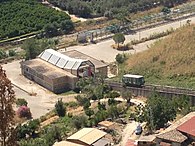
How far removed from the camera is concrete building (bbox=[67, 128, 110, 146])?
85.7 ft

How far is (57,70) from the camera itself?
43000mm

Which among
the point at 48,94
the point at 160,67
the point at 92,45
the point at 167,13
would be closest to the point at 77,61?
the point at 48,94

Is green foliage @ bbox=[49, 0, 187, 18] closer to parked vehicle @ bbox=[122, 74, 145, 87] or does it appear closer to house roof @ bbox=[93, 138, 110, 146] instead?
parked vehicle @ bbox=[122, 74, 145, 87]

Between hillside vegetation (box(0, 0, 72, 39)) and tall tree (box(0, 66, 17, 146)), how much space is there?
46332mm

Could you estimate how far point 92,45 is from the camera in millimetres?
54094

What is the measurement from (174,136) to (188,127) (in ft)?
3.37

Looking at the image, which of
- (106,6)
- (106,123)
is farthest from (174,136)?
(106,6)

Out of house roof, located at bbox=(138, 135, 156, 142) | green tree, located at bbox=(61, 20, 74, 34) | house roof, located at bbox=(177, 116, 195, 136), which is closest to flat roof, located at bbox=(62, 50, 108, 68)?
green tree, located at bbox=(61, 20, 74, 34)

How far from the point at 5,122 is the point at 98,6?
55805mm

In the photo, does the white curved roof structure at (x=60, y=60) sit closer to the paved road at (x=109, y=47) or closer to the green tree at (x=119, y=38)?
the paved road at (x=109, y=47)

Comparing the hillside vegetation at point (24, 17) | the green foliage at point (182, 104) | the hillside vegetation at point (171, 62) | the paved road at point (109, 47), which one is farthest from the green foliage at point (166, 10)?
the green foliage at point (182, 104)

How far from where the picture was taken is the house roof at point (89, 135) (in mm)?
26281

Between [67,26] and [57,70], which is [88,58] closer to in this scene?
[57,70]

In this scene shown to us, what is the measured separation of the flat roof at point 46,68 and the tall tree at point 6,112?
2748cm
